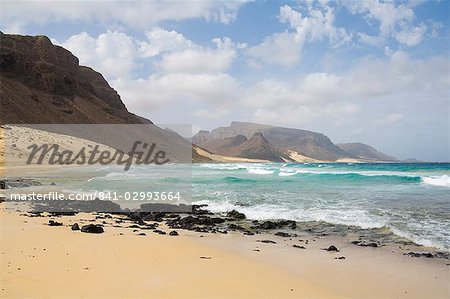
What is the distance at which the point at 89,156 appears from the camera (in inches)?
A: 2721

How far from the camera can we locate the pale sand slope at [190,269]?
5387 millimetres

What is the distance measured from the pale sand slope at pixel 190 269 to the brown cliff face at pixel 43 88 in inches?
3011

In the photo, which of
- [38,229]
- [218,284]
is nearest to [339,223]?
[218,284]

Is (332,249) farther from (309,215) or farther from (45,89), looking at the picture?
(45,89)

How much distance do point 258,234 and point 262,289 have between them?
20.5 feet

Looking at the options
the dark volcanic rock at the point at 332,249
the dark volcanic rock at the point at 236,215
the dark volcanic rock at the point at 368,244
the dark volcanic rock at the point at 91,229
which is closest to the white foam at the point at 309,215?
the dark volcanic rock at the point at 236,215

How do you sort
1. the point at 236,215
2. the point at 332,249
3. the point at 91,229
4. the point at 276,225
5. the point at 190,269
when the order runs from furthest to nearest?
1. the point at 236,215
2. the point at 276,225
3. the point at 91,229
4. the point at 332,249
5. the point at 190,269

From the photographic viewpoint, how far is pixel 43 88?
107 metres

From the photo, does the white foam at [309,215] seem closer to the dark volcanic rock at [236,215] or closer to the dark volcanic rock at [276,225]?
the dark volcanic rock at [236,215]

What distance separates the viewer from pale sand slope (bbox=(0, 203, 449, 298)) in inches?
212

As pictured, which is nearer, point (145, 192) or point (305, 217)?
point (305, 217)

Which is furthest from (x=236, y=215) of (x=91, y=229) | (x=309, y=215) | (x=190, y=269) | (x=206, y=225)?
(x=190, y=269)

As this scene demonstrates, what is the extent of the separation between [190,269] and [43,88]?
380 feet

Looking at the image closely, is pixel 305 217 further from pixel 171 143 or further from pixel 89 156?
pixel 171 143
